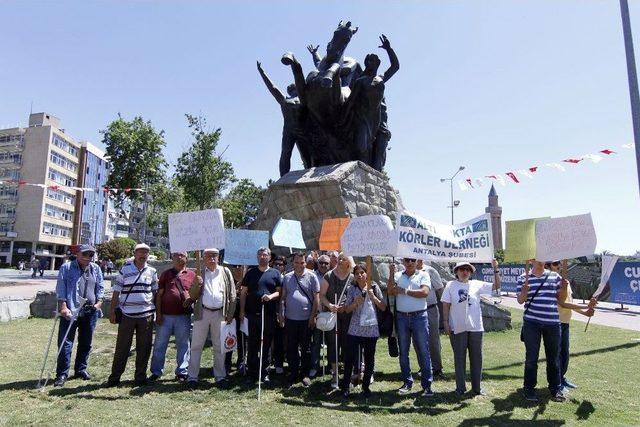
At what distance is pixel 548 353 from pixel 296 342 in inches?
134

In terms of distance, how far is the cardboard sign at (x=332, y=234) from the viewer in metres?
8.76

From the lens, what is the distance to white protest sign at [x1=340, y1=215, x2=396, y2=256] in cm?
645

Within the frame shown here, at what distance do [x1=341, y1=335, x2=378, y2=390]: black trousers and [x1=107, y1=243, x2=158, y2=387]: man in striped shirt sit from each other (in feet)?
9.31

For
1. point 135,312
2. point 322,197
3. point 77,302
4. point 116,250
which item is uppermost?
point 116,250

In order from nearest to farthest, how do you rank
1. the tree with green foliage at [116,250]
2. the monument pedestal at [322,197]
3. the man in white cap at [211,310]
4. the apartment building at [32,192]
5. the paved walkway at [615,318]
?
the man in white cap at [211,310]
the monument pedestal at [322,197]
the paved walkway at [615,318]
the tree with green foliage at [116,250]
the apartment building at [32,192]

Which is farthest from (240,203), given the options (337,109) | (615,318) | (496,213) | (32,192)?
(496,213)

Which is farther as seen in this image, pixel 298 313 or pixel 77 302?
pixel 77 302

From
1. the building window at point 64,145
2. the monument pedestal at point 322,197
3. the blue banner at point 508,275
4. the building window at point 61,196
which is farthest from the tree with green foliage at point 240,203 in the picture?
the building window at point 64,145

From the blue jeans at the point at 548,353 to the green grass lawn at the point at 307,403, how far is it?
23 cm

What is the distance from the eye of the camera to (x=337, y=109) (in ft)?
41.7

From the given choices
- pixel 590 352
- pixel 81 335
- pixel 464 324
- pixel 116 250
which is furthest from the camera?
pixel 116 250

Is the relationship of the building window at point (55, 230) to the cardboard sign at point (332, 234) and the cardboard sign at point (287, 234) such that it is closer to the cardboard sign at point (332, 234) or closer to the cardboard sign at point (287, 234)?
the cardboard sign at point (287, 234)

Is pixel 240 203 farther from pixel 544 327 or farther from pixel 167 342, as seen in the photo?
pixel 544 327

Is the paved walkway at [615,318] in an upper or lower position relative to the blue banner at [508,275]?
lower
